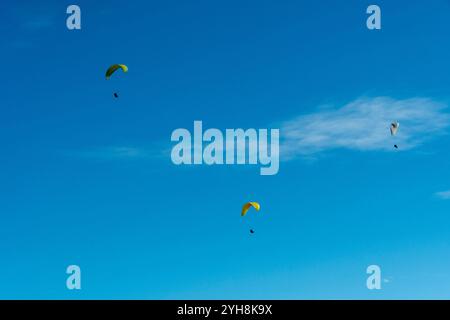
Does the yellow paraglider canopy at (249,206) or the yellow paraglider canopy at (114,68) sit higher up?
the yellow paraglider canopy at (114,68)

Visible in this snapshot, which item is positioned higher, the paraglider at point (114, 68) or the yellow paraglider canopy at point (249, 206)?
the paraglider at point (114, 68)

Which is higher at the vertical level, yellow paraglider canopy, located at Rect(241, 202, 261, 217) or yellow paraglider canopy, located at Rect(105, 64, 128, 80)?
yellow paraglider canopy, located at Rect(105, 64, 128, 80)

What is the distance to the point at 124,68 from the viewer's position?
59.8 metres

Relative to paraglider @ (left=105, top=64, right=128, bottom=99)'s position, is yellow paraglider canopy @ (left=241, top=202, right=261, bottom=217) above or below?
below
